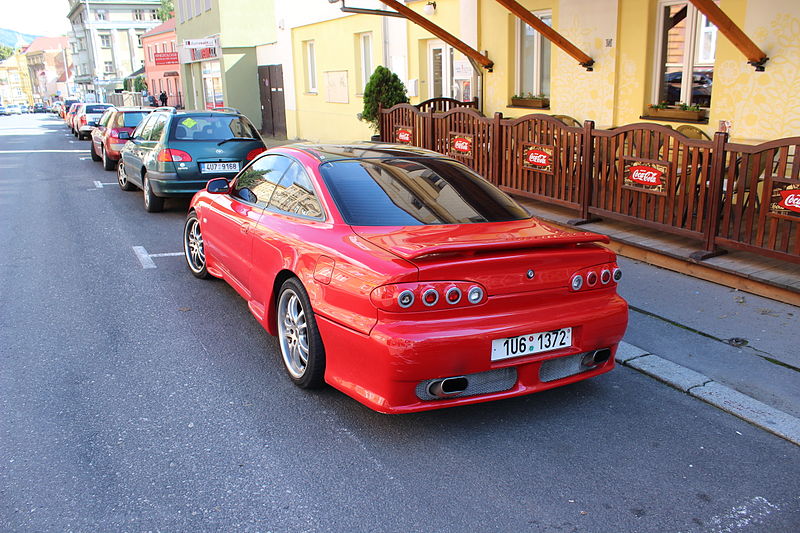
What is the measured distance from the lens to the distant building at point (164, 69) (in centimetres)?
4694

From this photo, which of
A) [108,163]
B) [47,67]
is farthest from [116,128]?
[47,67]

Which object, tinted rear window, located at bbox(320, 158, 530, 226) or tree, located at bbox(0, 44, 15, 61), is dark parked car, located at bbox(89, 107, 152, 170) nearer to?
tinted rear window, located at bbox(320, 158, 530, 226)

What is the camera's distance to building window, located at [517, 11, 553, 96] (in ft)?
39.4

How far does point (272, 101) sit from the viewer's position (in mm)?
25219

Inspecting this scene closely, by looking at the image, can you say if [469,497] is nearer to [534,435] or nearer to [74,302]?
[534,435]

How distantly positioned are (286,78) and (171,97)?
98.6 feet

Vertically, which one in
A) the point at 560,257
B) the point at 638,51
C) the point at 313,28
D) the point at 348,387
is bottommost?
the point at 348,387

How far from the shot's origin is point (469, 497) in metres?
3.35

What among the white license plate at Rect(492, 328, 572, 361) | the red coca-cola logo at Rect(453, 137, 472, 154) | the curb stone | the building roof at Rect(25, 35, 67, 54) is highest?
Answer: the building roof at Rect(25, 35, 67, 54)

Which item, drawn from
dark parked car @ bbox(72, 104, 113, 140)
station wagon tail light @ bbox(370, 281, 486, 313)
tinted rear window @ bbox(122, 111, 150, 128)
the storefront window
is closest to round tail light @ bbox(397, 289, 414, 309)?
station wagon tail light @ bbox(370, 281, 486, 313)

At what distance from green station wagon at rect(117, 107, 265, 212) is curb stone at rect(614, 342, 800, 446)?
7.29 m

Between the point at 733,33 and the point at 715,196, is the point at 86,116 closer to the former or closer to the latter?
the point at 733,33

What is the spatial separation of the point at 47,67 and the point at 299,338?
15603 cm

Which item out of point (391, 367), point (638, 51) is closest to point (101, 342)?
point (391, 367)
